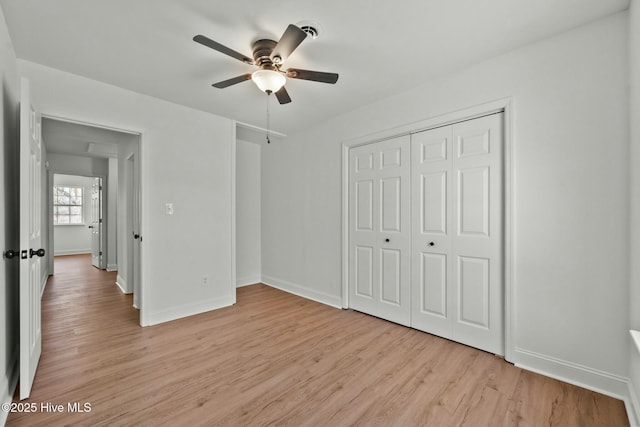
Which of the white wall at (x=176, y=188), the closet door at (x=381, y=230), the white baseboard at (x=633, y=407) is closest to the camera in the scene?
the white baseboard at (x=633, y=407)

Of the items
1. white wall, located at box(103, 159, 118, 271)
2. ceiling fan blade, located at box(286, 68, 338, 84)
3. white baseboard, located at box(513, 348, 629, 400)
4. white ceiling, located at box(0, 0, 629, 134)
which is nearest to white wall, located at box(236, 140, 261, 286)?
white ceiling, located at box(0, 0, 629, 134)

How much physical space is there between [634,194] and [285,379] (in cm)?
261

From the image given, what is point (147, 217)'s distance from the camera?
3.15m

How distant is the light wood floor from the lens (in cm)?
168

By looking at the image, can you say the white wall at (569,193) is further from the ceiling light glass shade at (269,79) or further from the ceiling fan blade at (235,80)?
the ceiling fan blade at (235,80)

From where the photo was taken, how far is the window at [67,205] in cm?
845

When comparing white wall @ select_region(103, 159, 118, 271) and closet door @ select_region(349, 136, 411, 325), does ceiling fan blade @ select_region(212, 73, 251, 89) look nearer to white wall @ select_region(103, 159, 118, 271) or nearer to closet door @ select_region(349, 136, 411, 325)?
closet door @ select_region(349, 136, 411, 325)

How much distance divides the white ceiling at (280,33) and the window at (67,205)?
8.20m

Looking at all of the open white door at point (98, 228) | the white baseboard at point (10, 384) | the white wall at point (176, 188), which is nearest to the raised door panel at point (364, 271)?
the white wall at point (176, 188)

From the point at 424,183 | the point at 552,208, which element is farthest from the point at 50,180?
the point at 552,208

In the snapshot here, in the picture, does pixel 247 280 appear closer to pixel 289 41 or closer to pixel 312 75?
pixel 312 75

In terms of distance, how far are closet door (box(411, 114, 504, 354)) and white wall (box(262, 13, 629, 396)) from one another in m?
0.18

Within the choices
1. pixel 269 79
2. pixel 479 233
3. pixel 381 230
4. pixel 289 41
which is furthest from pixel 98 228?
pixel 479 233

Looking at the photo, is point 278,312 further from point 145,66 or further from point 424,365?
point 145,66
